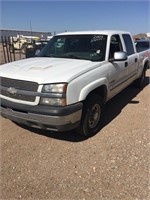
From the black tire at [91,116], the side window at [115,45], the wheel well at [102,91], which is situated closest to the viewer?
the black tire at [91,116]

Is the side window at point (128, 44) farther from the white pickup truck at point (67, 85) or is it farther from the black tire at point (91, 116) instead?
the black tire at point (91, 116)

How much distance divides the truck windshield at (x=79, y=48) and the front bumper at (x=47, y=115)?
4.42 ft

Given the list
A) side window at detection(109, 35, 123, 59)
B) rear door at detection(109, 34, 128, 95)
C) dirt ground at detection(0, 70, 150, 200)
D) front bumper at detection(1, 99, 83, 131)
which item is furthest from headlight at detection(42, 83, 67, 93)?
side window at detection(109, 35, 123, 59)

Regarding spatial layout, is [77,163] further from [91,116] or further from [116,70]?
[116,70]

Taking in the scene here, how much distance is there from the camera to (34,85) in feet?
11.2

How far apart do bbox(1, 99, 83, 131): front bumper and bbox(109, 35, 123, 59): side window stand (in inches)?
67.7

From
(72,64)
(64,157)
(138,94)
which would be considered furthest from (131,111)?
(64,157)

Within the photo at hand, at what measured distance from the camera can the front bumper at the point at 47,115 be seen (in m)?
3.34

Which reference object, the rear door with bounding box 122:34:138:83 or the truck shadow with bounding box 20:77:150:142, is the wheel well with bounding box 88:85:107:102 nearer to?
the truck shadow with bounding box 20:77:150:142

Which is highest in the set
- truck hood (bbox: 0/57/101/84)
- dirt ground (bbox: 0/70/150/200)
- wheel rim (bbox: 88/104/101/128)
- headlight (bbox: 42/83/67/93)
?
truck hood (bbox: 0/57/101/84)

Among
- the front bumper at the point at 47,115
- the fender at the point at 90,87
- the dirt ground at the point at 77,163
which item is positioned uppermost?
the fender at the point at 90,87

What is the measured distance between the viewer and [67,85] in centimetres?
332

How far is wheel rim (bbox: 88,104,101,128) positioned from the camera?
13.3ft

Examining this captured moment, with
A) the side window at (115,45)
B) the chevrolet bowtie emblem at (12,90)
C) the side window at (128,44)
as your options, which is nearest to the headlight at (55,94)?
the chevrolet bowtie emblem at (12,90)
